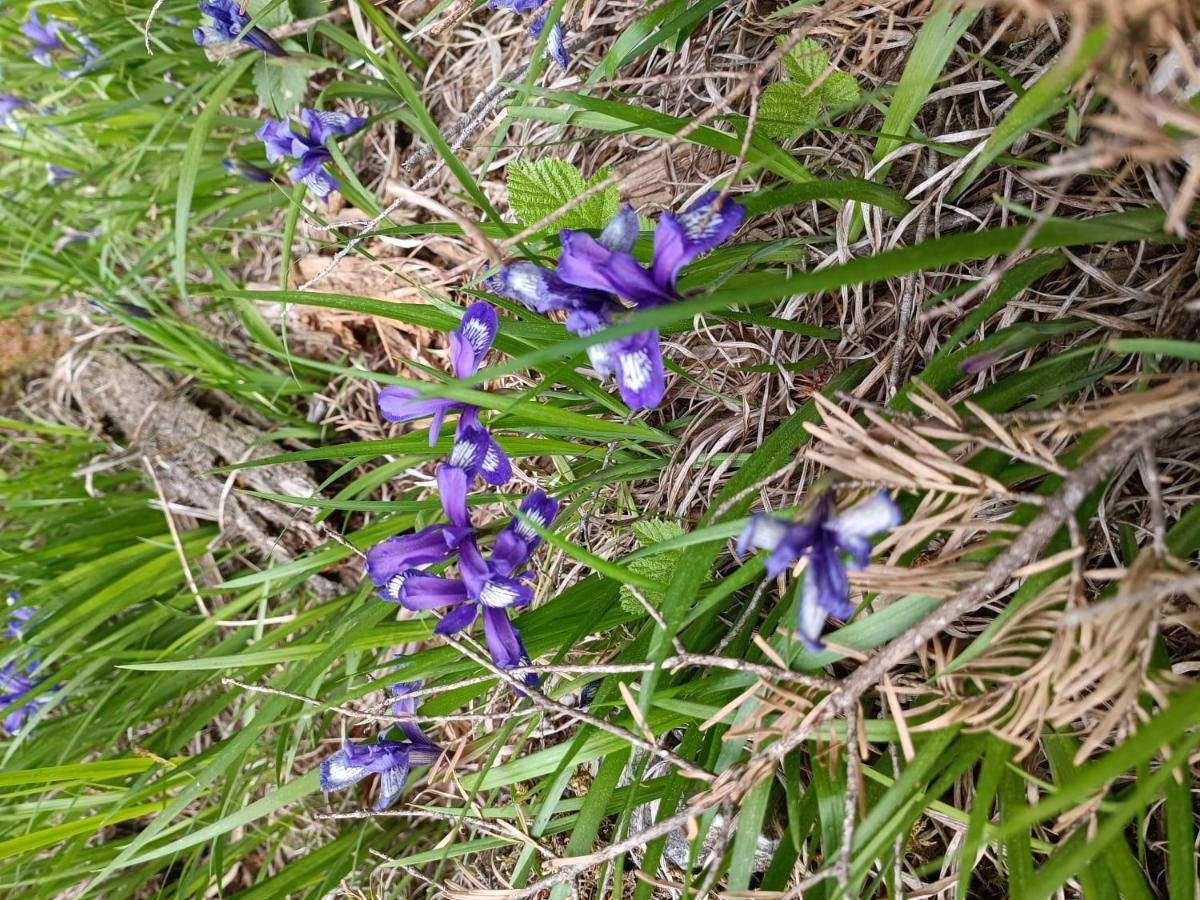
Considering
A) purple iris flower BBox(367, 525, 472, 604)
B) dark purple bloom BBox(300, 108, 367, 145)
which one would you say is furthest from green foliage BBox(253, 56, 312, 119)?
purple iris flower BBox(367, 525, 472, 604)

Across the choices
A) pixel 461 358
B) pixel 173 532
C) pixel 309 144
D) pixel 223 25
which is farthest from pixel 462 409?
pixel 173 532

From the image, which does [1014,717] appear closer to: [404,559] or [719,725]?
[719,725]

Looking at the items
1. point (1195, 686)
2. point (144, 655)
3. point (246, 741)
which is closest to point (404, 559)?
point (246, 741)

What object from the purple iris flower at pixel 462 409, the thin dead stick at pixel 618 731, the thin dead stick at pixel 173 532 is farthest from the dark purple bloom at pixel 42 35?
the thin dead stick at pixel 618 731

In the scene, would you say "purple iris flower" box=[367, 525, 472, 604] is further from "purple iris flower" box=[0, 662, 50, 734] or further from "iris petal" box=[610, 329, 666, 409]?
"purple iris flower" box=[0, 662, 50, 734]

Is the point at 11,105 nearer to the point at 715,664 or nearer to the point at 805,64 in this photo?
the point at 805,64
